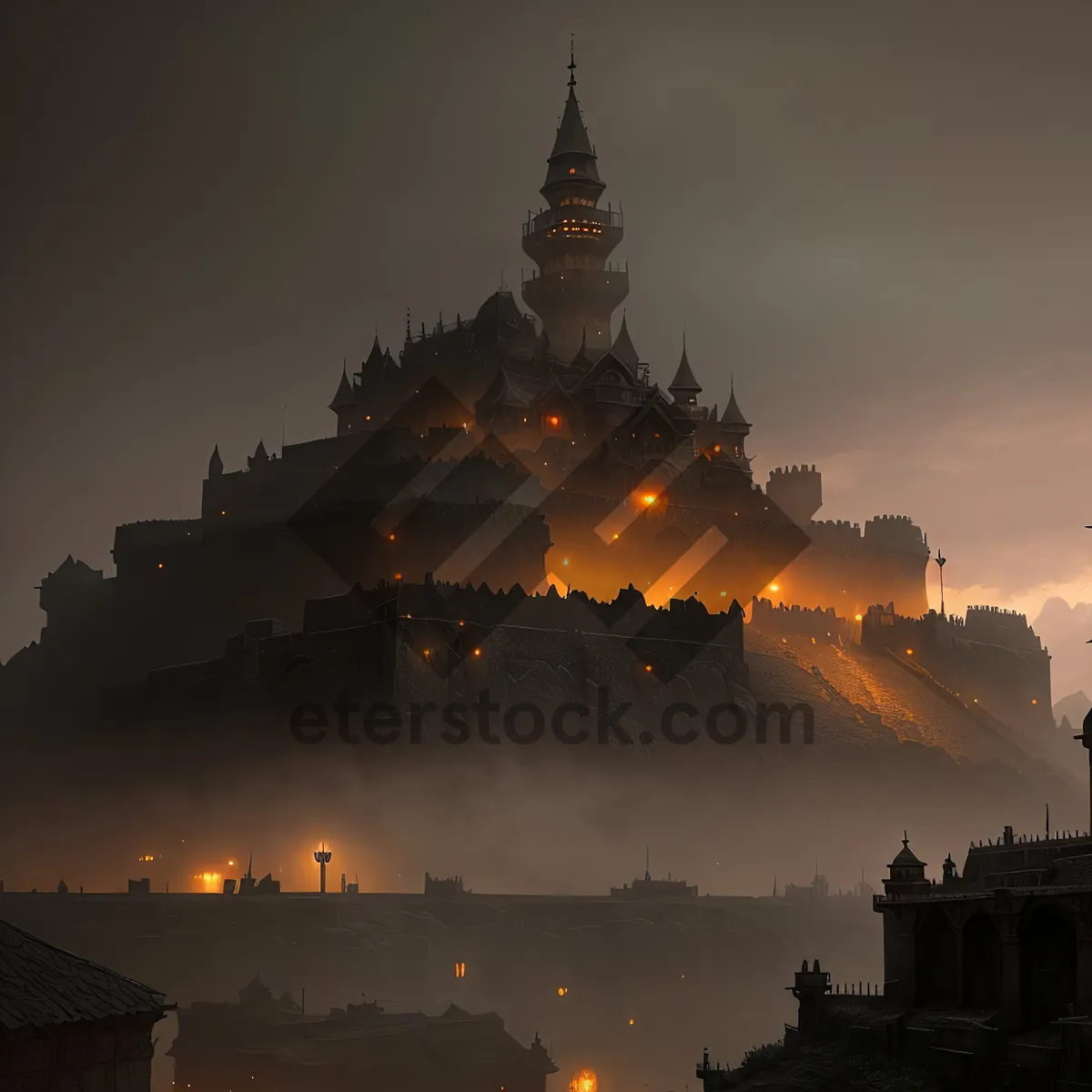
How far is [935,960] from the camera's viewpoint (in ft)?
160

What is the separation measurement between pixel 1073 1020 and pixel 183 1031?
36977 millimetres

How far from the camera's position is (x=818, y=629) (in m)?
118

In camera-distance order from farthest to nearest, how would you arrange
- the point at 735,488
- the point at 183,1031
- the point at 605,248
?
1. the point at 605,248
2. the point at 735,488
3. the point at 183,1031

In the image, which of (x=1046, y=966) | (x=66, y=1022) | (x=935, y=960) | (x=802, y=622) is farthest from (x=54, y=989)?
(x=802, y=622)

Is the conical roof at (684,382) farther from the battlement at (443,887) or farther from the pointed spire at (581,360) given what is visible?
the battlement at (443,887)

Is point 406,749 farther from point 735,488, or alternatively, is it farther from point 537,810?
point 735,488

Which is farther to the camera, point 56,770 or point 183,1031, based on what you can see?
point 56,770

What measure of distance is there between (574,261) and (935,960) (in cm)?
8601

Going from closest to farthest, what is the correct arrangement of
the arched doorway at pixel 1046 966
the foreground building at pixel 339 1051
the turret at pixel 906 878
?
the arched doorway at pixel 1046 966
the turret at pixel 906 878
the foreground building at pixel 339 1051

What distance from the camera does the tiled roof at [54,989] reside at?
90.7ft

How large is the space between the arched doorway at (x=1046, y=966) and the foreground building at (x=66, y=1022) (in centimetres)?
2402

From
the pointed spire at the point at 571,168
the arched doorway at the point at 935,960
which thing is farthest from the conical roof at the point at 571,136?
the arched doorway at the point at 935,960

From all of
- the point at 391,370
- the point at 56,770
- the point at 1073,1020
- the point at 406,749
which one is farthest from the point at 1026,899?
the point at 391,370

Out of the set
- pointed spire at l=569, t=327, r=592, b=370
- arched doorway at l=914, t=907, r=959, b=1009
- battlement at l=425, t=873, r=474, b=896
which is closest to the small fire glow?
battlement at l=425, t=873, r=474, b=896
